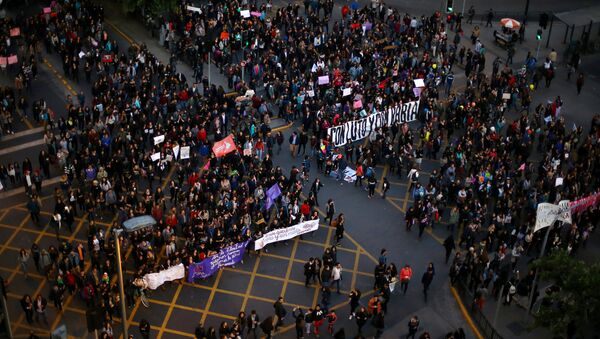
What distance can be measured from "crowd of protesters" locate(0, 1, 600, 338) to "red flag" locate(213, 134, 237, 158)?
950 mm

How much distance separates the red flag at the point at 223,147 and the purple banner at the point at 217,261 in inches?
231

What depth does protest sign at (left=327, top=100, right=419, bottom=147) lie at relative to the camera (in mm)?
41594

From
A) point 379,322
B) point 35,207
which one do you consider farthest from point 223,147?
point 379,322

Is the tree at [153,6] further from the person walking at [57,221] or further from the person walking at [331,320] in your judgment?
the person walking at [331,320]

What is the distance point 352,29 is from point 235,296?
2592cm

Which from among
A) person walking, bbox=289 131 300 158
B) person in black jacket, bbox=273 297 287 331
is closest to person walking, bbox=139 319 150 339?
person in black jacket, bbox=273 297 287 331

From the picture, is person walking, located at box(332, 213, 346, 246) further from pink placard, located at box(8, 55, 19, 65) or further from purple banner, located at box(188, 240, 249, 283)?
pink placard, located at box(8, 55, 19, 65)

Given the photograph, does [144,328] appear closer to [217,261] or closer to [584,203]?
[217,261]

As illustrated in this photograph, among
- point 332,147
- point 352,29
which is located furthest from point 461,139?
point 352,29

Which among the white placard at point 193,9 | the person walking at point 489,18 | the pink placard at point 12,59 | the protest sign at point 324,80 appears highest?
the white placard at point 193,9

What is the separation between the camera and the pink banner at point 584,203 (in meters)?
34.2

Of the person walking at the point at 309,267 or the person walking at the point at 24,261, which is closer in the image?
the person walking at the point at 24,261

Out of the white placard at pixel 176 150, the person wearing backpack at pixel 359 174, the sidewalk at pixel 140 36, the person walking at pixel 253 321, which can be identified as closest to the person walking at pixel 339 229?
the person wearing backpack at pixel 359 174

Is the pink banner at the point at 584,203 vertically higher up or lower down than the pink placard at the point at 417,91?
lower down
